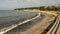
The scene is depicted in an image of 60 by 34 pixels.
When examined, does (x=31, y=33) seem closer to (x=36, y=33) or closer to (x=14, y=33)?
(x=36, y=33)

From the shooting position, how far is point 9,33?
1705 centimetres

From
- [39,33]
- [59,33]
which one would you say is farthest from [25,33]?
[59,33]

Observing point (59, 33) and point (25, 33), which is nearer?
point (59, 33)

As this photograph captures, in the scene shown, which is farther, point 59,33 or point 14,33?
point 14,33

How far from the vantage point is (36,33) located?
1705cm

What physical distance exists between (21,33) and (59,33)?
12.4ft

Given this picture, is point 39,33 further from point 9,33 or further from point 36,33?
point 9,33

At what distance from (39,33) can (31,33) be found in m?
0.80

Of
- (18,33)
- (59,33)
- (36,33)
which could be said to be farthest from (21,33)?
(59,33)

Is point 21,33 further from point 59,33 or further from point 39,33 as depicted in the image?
point 59,33

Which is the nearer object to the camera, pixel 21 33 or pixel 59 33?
pixel 59 33

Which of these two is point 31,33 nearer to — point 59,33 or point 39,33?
point 39,33

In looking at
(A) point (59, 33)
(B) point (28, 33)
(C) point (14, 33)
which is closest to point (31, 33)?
(B) point (28, 33)

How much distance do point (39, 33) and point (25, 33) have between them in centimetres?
141
